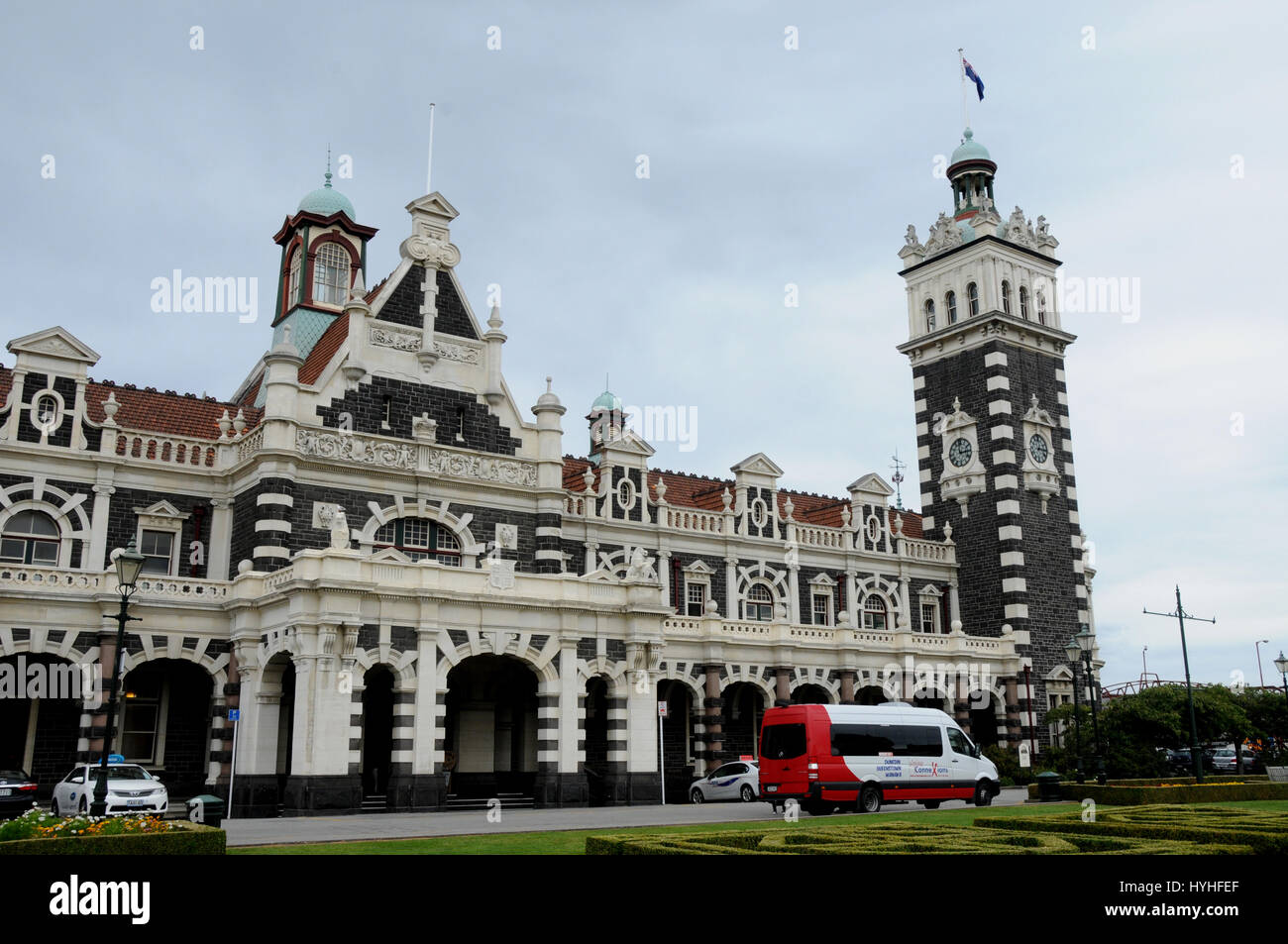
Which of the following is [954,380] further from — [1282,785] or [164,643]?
[164,643]

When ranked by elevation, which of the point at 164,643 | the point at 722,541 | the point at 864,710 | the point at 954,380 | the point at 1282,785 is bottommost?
the point at 1282,785

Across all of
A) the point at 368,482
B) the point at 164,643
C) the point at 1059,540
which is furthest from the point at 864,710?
the point at 1059,540

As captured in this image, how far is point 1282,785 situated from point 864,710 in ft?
45.2

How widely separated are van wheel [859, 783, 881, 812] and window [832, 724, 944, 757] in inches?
35.8

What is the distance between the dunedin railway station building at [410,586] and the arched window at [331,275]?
0.16 m

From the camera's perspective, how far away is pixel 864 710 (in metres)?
31.4

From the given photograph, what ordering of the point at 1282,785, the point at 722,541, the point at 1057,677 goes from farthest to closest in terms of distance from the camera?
1. the point at 1057,677
2. the point at 722,541
3. the point at 1282,785

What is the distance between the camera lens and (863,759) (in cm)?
3083

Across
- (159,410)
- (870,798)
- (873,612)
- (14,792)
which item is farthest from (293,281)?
(870,798)

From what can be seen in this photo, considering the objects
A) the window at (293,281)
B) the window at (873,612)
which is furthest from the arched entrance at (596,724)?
the window at (293,281)

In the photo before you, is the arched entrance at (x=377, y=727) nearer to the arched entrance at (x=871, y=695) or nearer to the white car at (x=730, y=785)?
the white car at (x=730, y=785)

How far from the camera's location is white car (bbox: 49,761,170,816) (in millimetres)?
26641

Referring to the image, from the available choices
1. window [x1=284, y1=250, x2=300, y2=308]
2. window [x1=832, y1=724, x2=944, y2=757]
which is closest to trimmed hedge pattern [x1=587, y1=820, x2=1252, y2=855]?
window [x1=832, y1=724, x2=944, y2=757]

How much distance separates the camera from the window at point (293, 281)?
4989 cm
